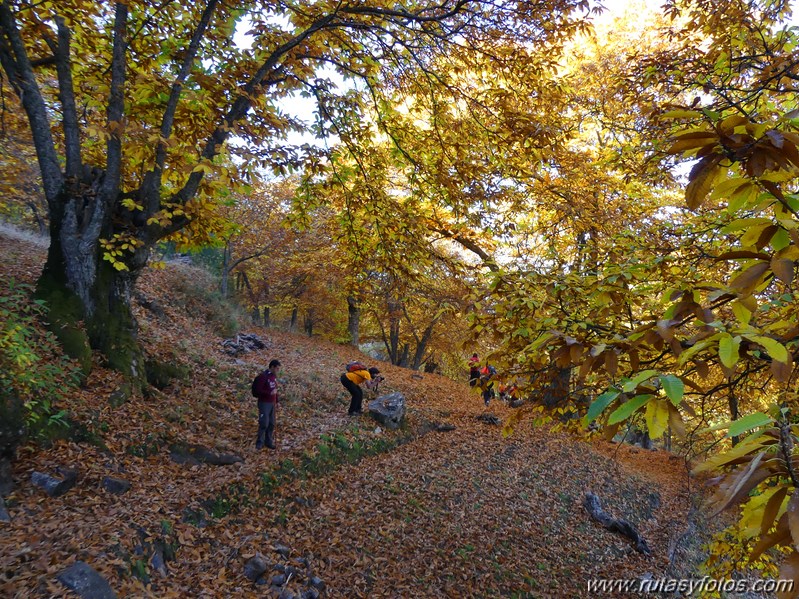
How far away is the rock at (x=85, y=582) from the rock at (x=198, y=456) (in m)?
2.82

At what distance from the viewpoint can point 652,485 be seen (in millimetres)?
13195

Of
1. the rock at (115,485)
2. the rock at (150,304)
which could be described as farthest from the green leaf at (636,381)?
the rock at (150,304)

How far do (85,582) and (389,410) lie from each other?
777 centimetres

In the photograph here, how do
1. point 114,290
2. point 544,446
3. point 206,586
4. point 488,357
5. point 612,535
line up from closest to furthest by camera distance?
point 488,357
point 206,586
point 114,290
point 612,535
point 544,446

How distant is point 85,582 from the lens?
12.8 feet

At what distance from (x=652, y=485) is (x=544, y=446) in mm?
3757

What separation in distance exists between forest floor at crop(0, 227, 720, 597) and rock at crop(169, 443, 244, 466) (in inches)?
5.7

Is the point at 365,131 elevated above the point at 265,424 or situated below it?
above

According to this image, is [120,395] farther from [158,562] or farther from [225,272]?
[225,272]

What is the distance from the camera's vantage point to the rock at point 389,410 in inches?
431

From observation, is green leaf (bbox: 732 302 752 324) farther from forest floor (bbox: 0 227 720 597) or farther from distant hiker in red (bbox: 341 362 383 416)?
distant hiker in red (bbox: 341 362 383 416)

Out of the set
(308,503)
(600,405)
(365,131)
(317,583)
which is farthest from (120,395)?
(600,405)

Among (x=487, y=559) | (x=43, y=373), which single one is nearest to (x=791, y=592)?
(x=487, y=559)

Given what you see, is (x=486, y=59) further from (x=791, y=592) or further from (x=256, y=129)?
(x=791, y=592)
